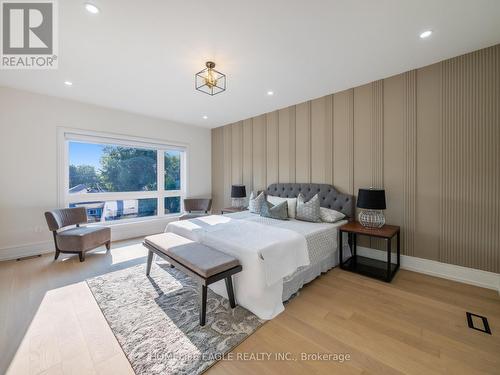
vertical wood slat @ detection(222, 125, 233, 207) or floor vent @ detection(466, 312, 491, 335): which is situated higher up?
vertical wood slat @ detection(222, 125, 233, 207)

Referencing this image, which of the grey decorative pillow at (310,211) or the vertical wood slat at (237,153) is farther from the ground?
the vertical wood slat at (237,153)

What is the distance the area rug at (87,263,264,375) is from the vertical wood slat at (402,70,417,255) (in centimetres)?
246

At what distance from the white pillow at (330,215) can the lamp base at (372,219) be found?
35 centimetres

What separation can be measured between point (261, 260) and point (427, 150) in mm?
2711

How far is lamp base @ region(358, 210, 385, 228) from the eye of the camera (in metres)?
2.88

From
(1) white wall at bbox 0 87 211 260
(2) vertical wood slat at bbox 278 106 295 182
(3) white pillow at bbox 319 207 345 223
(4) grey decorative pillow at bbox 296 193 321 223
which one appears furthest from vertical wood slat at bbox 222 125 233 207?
(3) white pillow at bbox 319 207 345 223

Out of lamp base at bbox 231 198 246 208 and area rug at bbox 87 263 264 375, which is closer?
area rug at bbox 87 263 264 375

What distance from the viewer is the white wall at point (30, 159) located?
3.33 m

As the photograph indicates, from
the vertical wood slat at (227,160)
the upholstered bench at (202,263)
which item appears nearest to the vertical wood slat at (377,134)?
the upholstered bench at (202,263)

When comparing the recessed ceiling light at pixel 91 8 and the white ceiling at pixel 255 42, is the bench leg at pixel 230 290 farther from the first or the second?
the recessed ceiling light at pixel 91 8

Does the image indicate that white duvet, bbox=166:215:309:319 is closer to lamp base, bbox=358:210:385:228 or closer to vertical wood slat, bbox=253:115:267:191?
lamp base, bbox=358:210:385:228

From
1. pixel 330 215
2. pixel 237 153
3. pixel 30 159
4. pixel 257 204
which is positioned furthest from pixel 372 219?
pixel 30 159

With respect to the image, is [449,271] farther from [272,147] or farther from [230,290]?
[272,147]

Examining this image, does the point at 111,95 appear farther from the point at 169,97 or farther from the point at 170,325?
the point at 170,325
